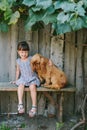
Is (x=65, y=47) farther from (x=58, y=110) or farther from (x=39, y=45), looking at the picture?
(x=58, y=110)

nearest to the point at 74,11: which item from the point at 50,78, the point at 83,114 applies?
the point at 50,78

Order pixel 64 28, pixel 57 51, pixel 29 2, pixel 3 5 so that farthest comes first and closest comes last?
pixel 57 51 < pixel 3 5 < pixel 29 2 < pixel 64 28

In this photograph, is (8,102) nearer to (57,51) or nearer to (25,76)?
(25,76)

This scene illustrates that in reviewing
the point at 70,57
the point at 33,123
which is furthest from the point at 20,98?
the point at 70,57

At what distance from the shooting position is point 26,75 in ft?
17.2

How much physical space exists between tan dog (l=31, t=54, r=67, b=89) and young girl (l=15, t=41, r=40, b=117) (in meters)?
0.13

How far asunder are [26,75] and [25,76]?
2 centimetres

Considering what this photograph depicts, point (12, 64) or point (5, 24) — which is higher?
point (5, 24)

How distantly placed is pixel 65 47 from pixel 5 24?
90 cm

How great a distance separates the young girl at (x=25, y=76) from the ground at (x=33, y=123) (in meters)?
0.22

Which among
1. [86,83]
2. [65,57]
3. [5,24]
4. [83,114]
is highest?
[5,24]

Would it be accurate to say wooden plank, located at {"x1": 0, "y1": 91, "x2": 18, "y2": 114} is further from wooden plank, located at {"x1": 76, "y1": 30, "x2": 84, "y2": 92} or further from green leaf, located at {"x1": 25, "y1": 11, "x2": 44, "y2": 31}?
green leaf, located at {"x1": 25, "y1": 11, "x2": 44, "y2": 31}

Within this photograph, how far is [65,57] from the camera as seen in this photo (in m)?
5.46

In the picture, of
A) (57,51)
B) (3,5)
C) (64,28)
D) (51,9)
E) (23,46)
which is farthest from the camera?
(57,51)
